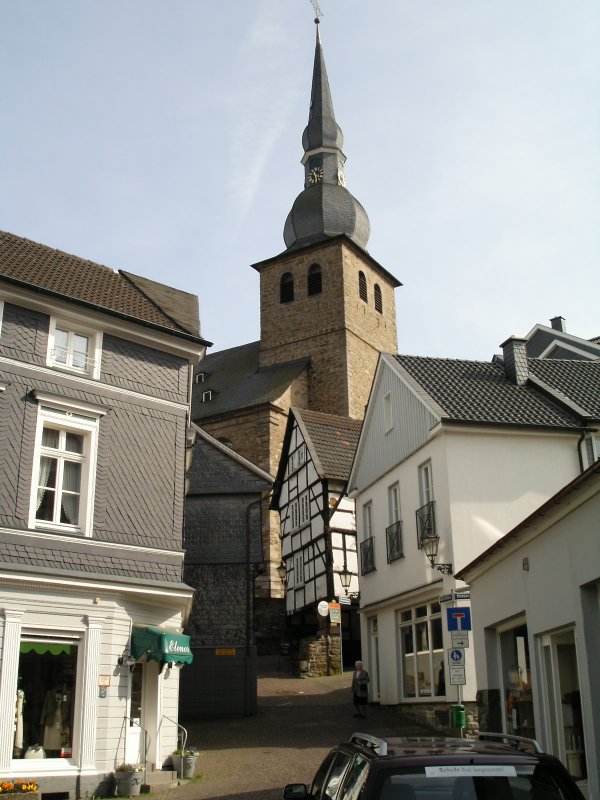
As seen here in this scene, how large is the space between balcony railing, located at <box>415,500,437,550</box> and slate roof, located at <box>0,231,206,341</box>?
580 centimetres

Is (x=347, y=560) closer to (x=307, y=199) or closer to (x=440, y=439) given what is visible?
(x=440, y=439)

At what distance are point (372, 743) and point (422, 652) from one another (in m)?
14.4

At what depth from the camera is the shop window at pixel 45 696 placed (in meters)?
13.0

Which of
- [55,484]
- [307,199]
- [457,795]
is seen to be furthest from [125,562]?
[307,199]

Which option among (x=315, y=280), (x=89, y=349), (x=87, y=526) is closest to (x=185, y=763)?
(x=87, y=526)

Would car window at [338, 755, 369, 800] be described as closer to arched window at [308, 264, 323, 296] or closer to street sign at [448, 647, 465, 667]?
street sign at [448, 647, 465, 667]

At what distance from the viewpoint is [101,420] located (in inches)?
595

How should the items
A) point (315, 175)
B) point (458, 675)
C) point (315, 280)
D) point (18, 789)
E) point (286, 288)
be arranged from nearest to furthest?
point (18, 789) < point (458, 675) < point (315, 280) < point (286, 288) < point (315, 175)

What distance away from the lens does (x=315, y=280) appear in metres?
51.2

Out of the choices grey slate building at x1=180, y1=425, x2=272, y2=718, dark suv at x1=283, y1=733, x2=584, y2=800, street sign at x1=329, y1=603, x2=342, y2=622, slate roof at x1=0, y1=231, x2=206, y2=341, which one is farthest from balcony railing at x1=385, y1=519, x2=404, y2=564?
dark suv at x1=283, y1=733, x2=584, y2=800

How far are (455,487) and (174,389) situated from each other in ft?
19.1

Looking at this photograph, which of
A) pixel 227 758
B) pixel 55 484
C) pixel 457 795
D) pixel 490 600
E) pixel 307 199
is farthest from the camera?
pixel 307 199

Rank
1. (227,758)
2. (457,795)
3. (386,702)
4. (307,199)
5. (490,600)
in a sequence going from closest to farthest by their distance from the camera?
(457,795) → (490,600) → (227,758) → (386,702) → (307,199)

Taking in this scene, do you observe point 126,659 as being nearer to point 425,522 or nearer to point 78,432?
point 78,432
